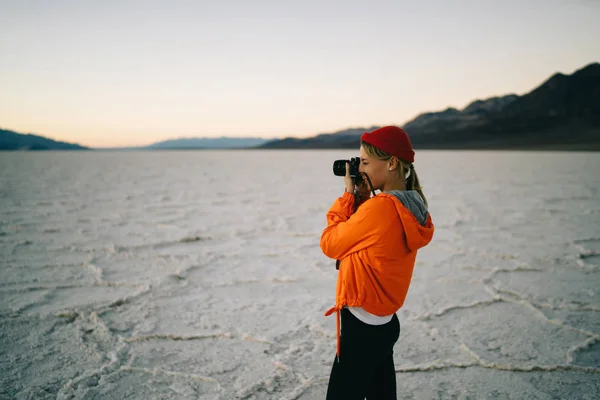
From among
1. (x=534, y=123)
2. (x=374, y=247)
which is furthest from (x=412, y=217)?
(x=534, y=123)

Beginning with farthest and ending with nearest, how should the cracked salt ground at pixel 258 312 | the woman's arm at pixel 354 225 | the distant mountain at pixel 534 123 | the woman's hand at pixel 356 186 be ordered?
the distant mountain at pixel 534 123 < the cracked salt ground at pixel 258 312 < the woman's hand at pixel 356 186 < the woman's arm at pixel 354 225

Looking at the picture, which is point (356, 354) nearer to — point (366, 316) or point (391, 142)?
point (366, 316)

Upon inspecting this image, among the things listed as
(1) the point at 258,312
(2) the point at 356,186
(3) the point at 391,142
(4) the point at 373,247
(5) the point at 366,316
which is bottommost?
(1) the point at 258,312

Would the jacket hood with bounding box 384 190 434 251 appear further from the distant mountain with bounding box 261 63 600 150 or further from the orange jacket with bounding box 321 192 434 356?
the distant mountain with bounding box 261 63 600 150

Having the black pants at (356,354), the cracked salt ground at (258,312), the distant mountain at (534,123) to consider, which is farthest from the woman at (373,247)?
the distant mountain at (534,123)

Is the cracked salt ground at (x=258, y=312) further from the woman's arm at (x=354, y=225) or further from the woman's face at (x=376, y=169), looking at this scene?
the woman's face at (x=376, y=169)

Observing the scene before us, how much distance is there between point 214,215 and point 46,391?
13.4 feet

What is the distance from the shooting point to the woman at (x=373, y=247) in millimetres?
935

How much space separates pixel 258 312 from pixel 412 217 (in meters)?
1.73

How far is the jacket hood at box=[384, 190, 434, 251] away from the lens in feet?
3.04

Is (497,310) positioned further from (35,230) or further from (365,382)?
(35,230)

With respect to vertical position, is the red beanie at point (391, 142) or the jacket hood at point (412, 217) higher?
the red beanie at point (391, 142)

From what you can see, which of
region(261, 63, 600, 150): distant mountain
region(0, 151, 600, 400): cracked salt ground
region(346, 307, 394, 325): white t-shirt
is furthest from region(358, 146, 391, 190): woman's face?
region(261, 63, 600, 150): distant mountain

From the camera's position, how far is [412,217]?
935 mm
